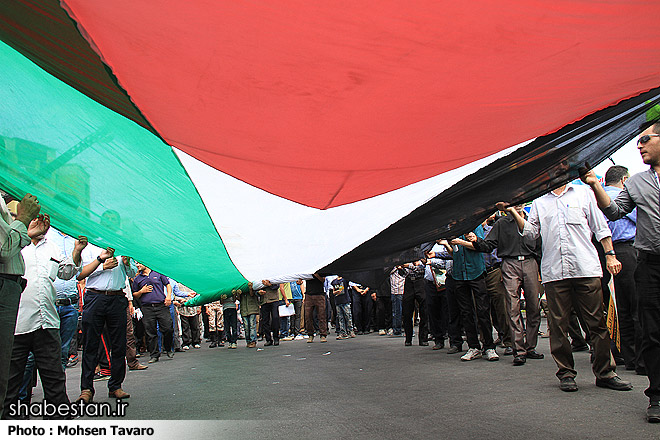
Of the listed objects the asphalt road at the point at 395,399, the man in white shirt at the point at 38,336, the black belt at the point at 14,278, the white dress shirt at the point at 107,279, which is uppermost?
the white dress shirt at the point at 107,279

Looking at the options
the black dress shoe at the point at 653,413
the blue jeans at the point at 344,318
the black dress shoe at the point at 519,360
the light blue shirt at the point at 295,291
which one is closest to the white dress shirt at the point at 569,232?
the black dress shoe at the point at 653,413

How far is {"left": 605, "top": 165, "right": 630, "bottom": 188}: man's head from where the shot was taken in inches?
215

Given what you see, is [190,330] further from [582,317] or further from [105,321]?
[582,317]

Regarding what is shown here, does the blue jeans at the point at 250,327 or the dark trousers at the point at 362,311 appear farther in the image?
the dark trousers at the point at 362,311

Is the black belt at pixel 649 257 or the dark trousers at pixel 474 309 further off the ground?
the black belt at pixel 649 257

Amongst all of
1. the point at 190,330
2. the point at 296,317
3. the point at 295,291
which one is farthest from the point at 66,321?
the point at 296,317

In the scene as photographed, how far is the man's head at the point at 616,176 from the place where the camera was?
5465 mm

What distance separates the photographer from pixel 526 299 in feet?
20.6

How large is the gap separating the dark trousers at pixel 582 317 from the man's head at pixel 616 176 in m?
1.70

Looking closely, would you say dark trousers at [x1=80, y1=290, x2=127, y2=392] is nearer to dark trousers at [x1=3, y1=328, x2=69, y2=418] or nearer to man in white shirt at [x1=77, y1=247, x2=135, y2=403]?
man in white shirt at [x1=77, y1=247, x2=135, y2=403]

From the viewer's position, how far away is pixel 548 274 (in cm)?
459

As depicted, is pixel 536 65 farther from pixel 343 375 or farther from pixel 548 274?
pixel 343 375

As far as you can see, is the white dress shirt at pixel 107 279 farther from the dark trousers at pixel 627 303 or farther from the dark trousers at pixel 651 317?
the dark trousers at pixel 627 303

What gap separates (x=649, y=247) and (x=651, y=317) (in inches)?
19.6
